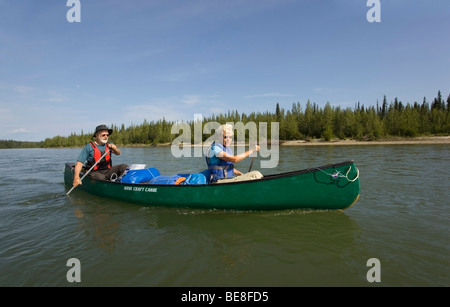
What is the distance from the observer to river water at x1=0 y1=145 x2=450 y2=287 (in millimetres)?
3443

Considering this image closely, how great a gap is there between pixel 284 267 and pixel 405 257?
1.90 metres

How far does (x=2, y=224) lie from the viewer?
19.6 feet

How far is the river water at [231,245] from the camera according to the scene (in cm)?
344

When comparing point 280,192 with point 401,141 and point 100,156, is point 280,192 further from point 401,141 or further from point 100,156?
point 401,141

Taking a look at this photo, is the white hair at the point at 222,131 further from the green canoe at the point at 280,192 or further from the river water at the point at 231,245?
the river water at the point at 231,245

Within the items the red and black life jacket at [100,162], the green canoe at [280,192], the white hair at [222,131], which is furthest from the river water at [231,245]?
the white hair at [222,131]

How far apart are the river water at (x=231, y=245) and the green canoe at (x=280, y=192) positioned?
0.80ft

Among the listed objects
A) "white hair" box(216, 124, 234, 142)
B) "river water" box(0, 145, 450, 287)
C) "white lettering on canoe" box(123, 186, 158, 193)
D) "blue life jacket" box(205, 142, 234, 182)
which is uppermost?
"white hair" box(216, 124, 234, 142)

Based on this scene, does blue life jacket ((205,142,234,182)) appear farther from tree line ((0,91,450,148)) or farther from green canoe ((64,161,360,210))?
tree line ((0,91,450,148))

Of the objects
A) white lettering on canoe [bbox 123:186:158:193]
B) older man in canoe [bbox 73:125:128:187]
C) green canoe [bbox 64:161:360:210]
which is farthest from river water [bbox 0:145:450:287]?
older man in canoe [bbox 73:125:128:187]

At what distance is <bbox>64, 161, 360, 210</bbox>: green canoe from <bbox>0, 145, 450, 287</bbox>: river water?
0.24 metres

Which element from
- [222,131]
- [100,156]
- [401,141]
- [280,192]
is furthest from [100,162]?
[401,141]
